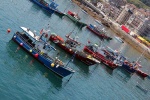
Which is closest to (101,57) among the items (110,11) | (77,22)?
(77,22)

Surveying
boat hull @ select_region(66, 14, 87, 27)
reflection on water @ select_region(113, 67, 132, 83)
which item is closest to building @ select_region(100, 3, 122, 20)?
boat hull @ select_region(66, 14, 87, 27)

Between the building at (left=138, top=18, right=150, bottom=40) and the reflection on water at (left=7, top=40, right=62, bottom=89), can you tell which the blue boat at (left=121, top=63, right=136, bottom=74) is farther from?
Answer: the building at (left=138, top=18, right=150, bottom=40)

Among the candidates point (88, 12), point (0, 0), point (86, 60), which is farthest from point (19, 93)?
point (88, 12)

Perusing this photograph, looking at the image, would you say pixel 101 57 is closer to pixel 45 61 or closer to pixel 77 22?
pixel 45 61

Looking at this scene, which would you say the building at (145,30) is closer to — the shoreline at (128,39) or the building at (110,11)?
the building at (110,11)

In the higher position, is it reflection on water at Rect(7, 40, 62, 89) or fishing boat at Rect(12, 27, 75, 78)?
fishing boat at Rect(12, 27, 75, 78)

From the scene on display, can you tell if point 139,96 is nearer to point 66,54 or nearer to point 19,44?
point 66,54
